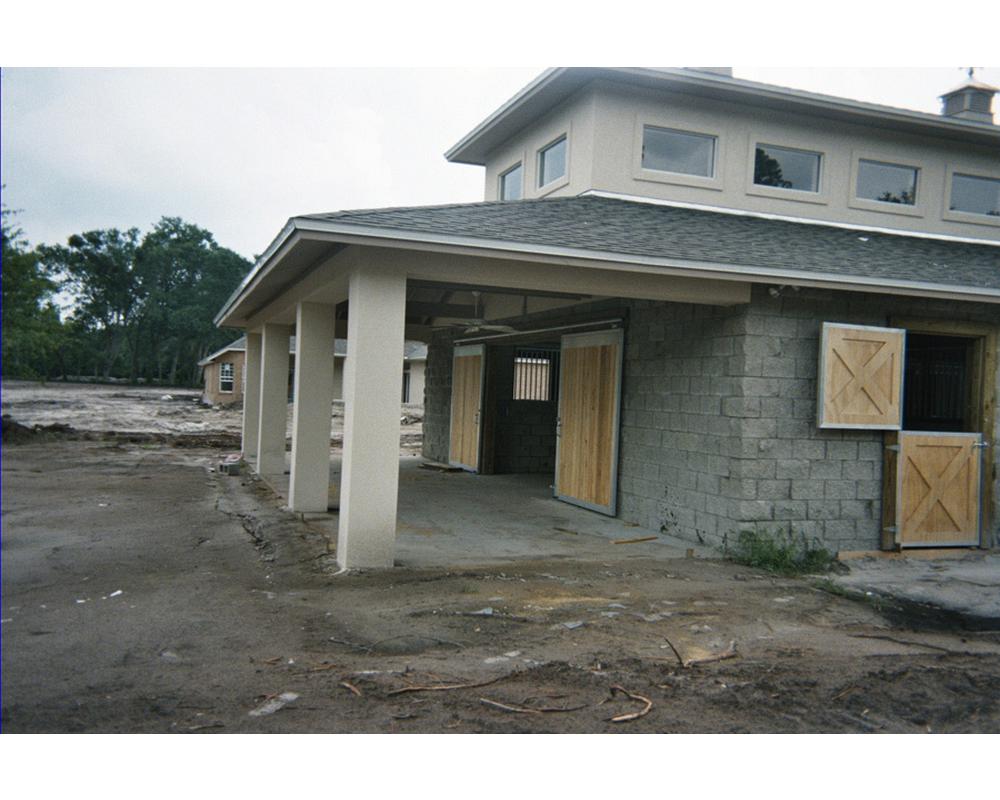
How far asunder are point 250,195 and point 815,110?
337 inches

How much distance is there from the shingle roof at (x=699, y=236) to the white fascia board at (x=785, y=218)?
0.11 meters

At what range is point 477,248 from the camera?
20.8ft

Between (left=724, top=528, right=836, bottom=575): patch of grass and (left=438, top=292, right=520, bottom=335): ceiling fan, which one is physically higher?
(left=438, top=292, right=520, bottom=335): ceiling fan

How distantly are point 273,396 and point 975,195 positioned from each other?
1082cm

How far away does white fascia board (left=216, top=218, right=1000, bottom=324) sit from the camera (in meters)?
5.95

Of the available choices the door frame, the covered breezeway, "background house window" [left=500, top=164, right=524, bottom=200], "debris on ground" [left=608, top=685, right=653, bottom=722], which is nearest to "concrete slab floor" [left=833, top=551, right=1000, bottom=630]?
the door frame

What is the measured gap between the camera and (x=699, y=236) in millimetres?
8383

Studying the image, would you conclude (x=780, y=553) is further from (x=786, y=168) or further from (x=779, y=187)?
(x=786, y=168)

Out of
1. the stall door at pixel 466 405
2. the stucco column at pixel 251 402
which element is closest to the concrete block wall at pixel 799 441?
the stall door at pixel 466 405

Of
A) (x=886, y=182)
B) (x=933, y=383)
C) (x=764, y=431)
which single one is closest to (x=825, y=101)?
(x=886, y=182)

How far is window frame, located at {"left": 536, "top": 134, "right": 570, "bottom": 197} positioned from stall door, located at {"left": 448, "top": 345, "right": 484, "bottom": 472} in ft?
11.2

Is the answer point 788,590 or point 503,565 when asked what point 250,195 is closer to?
point 503,565

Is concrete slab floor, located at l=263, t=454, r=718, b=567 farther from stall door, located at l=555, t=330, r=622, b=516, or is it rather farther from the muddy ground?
the muddy ground

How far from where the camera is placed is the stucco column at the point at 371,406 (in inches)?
255
